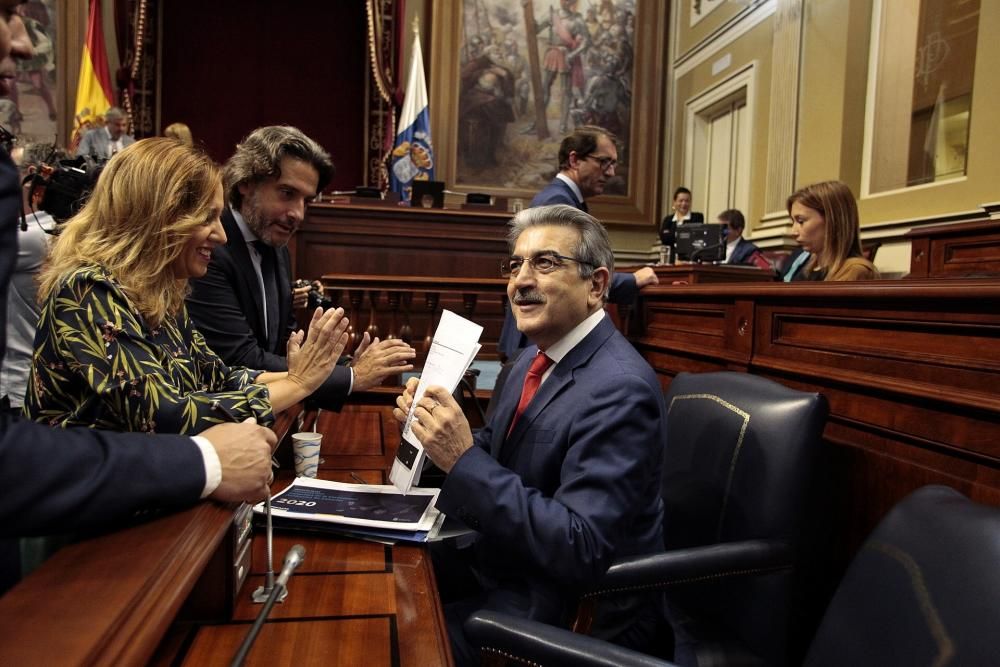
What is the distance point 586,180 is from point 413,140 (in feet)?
15.2

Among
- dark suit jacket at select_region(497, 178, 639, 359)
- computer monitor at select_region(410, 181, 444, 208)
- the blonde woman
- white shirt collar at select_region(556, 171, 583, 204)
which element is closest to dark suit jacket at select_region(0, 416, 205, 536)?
the blonde woman

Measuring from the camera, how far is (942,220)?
496 centimetres

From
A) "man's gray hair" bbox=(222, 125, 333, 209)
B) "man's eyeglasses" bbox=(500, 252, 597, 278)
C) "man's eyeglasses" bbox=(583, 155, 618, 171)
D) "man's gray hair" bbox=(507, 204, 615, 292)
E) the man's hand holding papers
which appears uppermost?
"man's eyeglasses" bbox=(583, 155, 618, 171)

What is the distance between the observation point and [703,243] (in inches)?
152

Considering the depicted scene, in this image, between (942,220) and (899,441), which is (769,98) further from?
(899,441)

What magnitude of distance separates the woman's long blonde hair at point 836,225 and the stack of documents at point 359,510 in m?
2.35

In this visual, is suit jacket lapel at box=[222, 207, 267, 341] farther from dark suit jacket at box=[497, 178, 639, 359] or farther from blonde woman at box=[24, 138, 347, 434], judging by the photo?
dark suit jacket at box=[497, 178, 639, 359]

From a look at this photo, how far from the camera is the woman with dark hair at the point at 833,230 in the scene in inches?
123

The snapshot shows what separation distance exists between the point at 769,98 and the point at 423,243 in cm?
366

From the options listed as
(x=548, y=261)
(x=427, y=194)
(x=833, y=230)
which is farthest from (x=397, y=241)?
(x=548, y=261)

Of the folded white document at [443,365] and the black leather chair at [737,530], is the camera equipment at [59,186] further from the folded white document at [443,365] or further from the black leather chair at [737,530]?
the black leather chair at [737,530]

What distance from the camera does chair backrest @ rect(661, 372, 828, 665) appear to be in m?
1.47

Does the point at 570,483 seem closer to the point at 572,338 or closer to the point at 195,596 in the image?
the point at 572,338

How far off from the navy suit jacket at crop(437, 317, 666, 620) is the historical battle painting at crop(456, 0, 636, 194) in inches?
280
